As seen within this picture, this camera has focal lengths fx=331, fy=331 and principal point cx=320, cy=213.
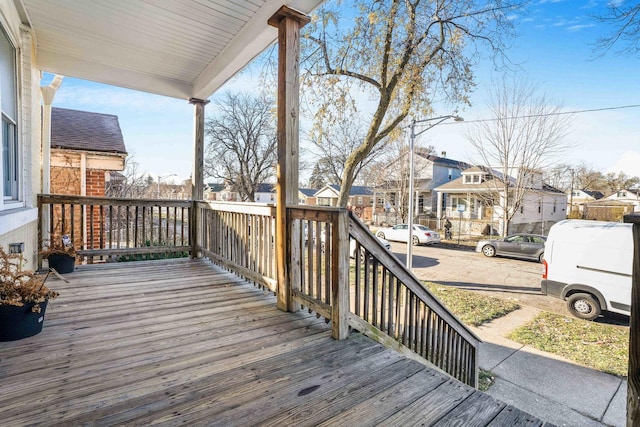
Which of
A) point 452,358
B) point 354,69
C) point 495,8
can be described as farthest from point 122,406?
point 495,8

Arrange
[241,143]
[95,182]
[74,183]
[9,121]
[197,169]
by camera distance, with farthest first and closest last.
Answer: [241,143]
[95,182]
[74,183]
[197,169]
[9,121]

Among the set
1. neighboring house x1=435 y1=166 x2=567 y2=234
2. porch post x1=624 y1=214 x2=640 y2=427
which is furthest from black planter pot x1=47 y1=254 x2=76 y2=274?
neighboring house x1=435 y1=166 x2=567 y2=234

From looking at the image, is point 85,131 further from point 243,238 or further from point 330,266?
point 330,266

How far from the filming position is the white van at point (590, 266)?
591 cm

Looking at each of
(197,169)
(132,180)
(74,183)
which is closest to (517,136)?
(197,169)

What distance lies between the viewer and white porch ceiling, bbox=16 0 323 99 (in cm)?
299

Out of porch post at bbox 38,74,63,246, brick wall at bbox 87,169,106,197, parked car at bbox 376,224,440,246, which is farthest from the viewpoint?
parked car at bbox 376,224,440,246

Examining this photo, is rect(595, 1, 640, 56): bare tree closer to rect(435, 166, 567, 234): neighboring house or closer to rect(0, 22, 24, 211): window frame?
rect(0, 22, 24, 211): window frame

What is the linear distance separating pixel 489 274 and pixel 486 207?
10125 mm

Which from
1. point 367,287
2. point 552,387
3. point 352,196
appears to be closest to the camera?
point 367,287

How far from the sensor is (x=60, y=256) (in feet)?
13.1

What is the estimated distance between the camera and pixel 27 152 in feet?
11.6

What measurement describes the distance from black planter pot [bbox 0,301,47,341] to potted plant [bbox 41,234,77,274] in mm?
2070

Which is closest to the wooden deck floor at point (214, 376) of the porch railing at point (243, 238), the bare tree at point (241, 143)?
the porch railing at point (243, 238)
